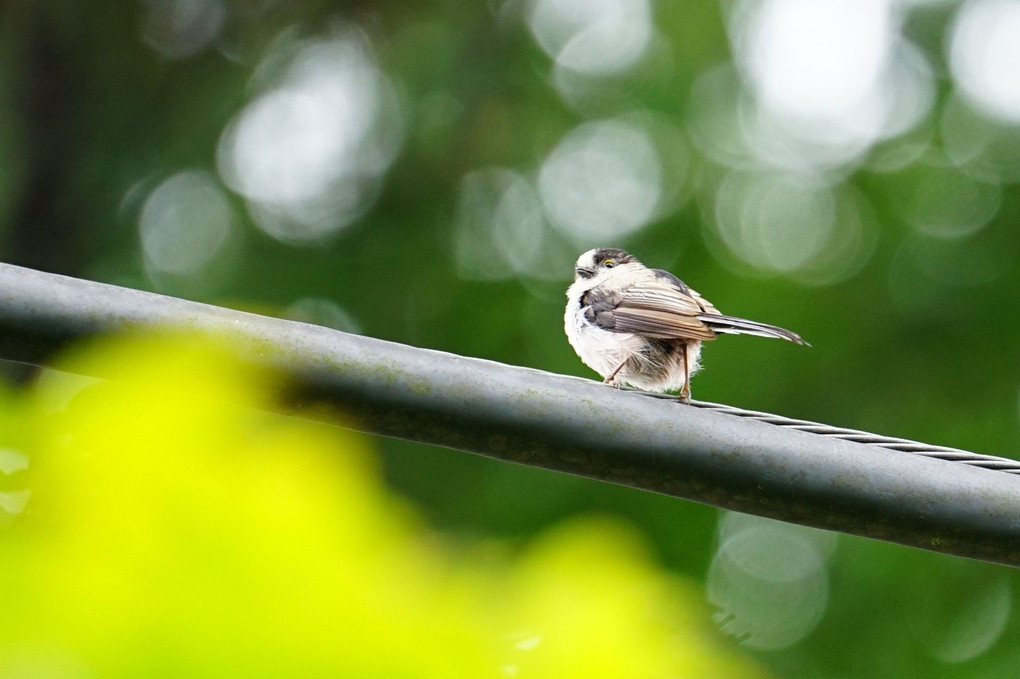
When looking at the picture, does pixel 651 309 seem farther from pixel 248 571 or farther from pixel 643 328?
pixel 248 571

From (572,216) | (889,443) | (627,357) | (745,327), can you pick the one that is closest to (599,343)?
(627,357)

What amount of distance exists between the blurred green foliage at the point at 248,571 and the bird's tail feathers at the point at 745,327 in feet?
11.8

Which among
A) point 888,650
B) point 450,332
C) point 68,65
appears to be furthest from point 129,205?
point 888,650

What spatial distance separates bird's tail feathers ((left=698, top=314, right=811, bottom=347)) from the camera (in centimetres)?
473

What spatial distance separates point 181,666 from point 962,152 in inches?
568

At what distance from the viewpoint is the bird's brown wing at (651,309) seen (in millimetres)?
5320

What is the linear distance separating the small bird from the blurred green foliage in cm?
414

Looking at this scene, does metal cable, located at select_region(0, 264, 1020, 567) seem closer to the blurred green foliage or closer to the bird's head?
the blurred green foliage

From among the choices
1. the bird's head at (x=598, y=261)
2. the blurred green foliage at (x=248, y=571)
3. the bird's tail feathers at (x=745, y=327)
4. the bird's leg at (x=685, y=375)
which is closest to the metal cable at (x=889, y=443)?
the bird's tail feathers at (x=745, y=327)

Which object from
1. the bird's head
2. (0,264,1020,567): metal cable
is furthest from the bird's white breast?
(0,264,1020,567): metal cable

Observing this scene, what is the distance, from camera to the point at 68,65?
10.3 metres

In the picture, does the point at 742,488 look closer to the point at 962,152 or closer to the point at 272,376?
the point at 272,376

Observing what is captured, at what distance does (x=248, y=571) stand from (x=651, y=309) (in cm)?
466

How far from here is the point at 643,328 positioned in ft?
18.2
